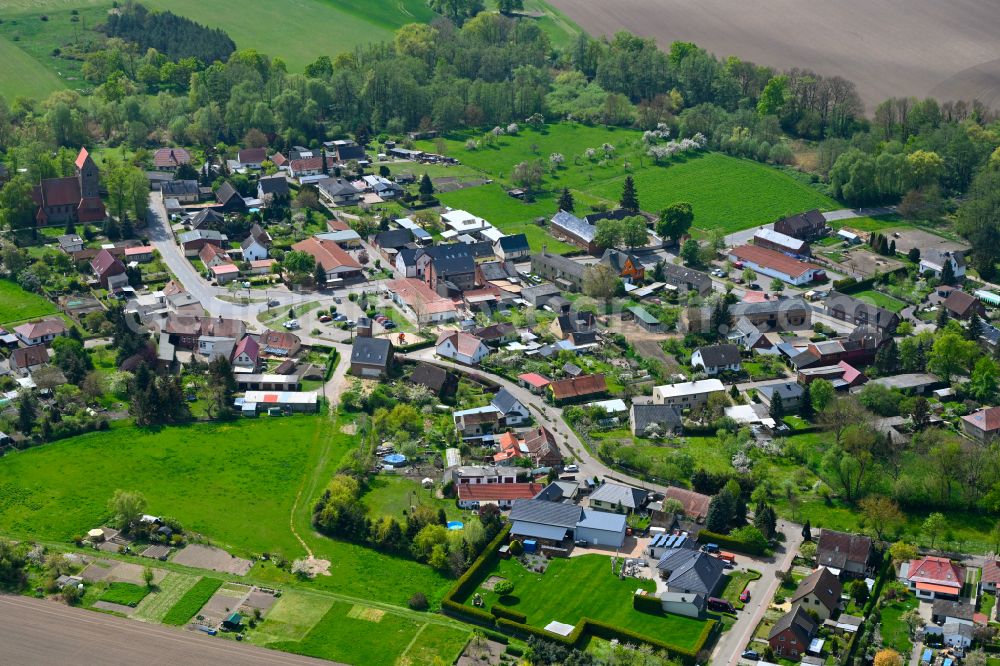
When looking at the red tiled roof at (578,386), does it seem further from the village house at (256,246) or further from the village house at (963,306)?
the village house at (256,246)

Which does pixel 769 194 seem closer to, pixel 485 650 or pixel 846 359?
pixel 846 359

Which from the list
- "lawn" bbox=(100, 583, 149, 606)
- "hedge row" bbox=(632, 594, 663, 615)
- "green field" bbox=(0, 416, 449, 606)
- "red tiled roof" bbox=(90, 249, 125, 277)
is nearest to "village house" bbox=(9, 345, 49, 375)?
"green field" bbox=(0, 416, 449, 606)

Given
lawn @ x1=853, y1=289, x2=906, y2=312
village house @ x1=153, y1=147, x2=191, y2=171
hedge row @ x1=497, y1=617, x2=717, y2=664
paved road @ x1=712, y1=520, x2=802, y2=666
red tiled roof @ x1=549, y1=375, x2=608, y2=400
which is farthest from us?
village house @ x1=153, y1=147, x2=191, y2=171

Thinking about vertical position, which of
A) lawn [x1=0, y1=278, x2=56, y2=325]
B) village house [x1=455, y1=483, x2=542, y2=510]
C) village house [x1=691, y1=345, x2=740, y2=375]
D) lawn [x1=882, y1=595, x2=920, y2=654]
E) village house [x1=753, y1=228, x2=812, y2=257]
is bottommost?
lawn [x1=0, y1=278, x2=56, y2=325]

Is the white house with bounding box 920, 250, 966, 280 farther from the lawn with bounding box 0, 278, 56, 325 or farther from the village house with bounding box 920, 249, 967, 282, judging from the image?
the lawn with bounding box 0, 278, 56, 325

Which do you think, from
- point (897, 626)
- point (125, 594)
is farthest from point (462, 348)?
point (897, 626)
